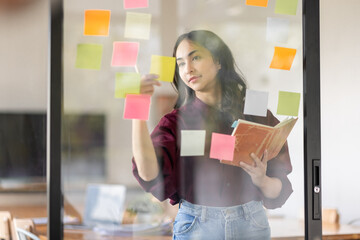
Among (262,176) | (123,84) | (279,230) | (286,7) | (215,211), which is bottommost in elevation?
(279,230)

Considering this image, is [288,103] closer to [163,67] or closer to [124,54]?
[163,67]

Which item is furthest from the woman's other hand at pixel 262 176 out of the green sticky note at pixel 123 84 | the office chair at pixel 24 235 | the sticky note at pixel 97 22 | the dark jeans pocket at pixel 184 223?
the office chair at pixel 24 235

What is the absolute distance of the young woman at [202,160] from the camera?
233cm

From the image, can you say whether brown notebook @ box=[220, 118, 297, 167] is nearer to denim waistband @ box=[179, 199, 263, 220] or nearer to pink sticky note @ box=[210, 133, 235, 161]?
pink sticky note @ box=[210, 133, 235, 161]

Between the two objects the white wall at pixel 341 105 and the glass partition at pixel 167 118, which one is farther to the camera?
the white wall at pixel 341 105

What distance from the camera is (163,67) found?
2.34 meters

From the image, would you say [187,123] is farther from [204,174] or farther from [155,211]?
[155,211]

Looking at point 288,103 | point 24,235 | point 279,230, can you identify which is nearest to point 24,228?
point 24,235

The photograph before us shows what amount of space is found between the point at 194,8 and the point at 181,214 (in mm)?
976

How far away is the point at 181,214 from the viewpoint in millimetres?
2355

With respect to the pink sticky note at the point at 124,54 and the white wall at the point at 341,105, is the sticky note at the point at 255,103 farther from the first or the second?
the pink sticky note at the point at 124,54

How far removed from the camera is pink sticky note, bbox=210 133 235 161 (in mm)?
2377

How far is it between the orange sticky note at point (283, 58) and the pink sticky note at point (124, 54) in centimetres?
69

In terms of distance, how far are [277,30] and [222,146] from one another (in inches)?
25.6
